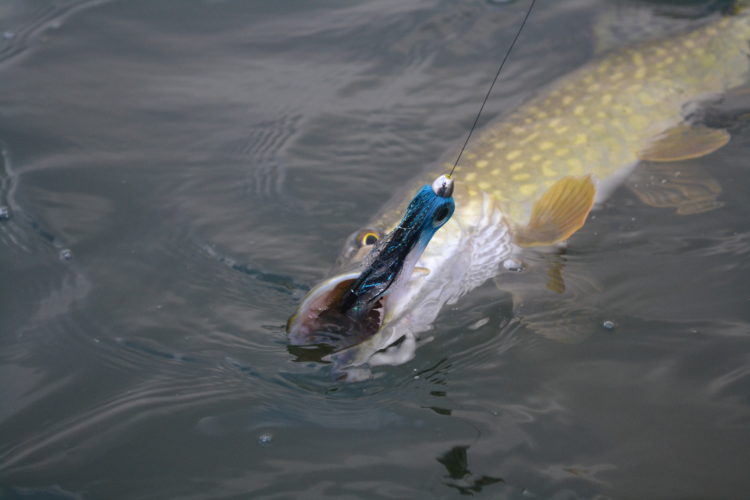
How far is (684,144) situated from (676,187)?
0.30 m

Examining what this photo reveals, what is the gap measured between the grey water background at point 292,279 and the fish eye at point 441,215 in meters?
0.62

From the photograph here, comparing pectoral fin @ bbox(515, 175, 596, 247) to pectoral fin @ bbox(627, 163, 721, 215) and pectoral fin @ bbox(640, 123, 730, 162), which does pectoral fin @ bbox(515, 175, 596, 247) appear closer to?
pectoral fin @ bbox(627, 163, 721, 215)

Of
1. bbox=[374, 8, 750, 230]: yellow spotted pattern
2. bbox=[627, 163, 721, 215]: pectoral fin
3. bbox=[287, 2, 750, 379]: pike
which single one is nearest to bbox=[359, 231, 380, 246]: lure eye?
bbox=[287, 2, 750, 379]: pike

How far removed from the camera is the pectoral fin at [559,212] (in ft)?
11.5

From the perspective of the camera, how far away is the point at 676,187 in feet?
12.5

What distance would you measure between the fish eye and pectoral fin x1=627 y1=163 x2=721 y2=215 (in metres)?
1.71

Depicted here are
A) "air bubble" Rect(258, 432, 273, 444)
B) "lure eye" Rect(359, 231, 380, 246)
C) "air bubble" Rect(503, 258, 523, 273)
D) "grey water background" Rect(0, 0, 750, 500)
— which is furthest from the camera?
"air bubble" Rect(503, 258, 523, 273)

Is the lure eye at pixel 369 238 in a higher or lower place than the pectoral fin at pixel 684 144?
higher

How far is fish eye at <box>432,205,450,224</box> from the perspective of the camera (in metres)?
2.53

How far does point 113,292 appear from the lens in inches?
131

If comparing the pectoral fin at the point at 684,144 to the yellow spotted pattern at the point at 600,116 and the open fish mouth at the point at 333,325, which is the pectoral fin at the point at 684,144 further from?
the open fish mouth at the point at 333,325

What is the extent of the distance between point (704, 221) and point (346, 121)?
2283 millimetres

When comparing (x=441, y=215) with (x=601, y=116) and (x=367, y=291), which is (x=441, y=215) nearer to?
(x=367, y=291)

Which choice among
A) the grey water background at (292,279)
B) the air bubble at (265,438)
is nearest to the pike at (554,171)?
the grey water background at (292,279)
